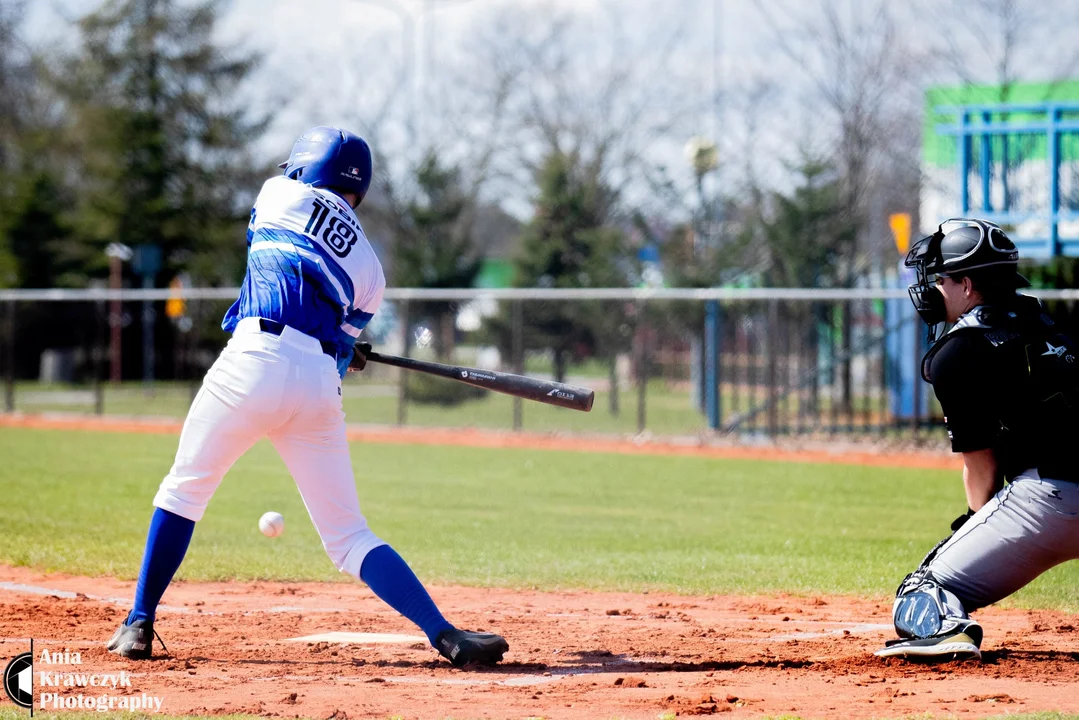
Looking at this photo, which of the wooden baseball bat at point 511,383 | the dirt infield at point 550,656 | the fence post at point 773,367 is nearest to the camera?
the dirt infield at point 550,656

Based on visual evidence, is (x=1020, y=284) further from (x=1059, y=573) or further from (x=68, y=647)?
(x=68, y=647)

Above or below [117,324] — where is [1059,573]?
below

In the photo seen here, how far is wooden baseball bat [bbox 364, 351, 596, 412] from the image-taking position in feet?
18.1

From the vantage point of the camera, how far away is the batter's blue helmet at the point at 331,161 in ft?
17.1

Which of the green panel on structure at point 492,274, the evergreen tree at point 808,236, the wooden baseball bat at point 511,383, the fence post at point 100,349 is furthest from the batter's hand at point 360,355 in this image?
the green panel on structure at point 492,274

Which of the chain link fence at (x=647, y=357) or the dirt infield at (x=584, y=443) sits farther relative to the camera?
the chain link fence at (x=647, y=357)

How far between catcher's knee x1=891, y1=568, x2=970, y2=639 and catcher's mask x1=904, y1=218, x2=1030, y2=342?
1.07 metres

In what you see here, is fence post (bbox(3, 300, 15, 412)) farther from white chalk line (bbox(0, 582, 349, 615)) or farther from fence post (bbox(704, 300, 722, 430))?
white chalk line (bbox(0, 582, 349, 615))

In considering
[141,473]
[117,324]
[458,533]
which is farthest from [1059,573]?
[117,324]

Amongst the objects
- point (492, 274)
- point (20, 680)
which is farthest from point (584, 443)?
point (492, 274)

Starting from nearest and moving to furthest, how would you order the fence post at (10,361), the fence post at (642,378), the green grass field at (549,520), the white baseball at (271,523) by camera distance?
the white baseball at (271,523), the green grass field at (549,520), the fence post at (642,378), the fence post at (10,361)

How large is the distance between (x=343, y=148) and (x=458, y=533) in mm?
4989

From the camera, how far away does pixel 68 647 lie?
5.36m

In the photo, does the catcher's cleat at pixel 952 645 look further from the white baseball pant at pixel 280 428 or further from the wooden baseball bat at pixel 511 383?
the white baseball pant at pixel 280 428
